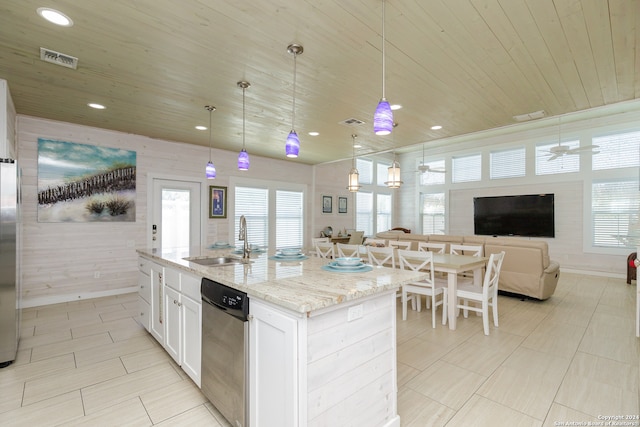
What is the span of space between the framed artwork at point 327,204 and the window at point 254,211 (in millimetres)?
1761

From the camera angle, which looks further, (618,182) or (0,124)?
(618,182)

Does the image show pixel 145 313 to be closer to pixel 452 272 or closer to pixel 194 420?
pixel 194 420

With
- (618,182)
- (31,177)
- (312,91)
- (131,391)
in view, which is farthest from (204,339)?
(618,182)

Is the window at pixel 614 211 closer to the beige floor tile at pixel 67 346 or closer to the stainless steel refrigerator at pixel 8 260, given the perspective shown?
the beige floor tile at pixel 67 346

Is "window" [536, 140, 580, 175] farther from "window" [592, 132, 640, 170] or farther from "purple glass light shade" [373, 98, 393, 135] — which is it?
"purple glass light shade" [373, 98, 393, 135]

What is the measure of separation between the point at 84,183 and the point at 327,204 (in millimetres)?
5327

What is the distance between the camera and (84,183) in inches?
183

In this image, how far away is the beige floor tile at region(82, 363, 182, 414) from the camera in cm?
218

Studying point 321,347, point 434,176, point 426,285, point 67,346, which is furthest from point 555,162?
point 67,346

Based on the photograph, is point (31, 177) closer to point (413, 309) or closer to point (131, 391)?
point (131, 391)

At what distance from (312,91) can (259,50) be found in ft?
3.06

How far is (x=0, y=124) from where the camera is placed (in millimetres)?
3061

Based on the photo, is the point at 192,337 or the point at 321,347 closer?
the point at 321,347

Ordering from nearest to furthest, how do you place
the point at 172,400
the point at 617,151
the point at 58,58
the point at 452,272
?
the point at 172,400, the point at 58,58, the point at 452,272, the point at 617,151
